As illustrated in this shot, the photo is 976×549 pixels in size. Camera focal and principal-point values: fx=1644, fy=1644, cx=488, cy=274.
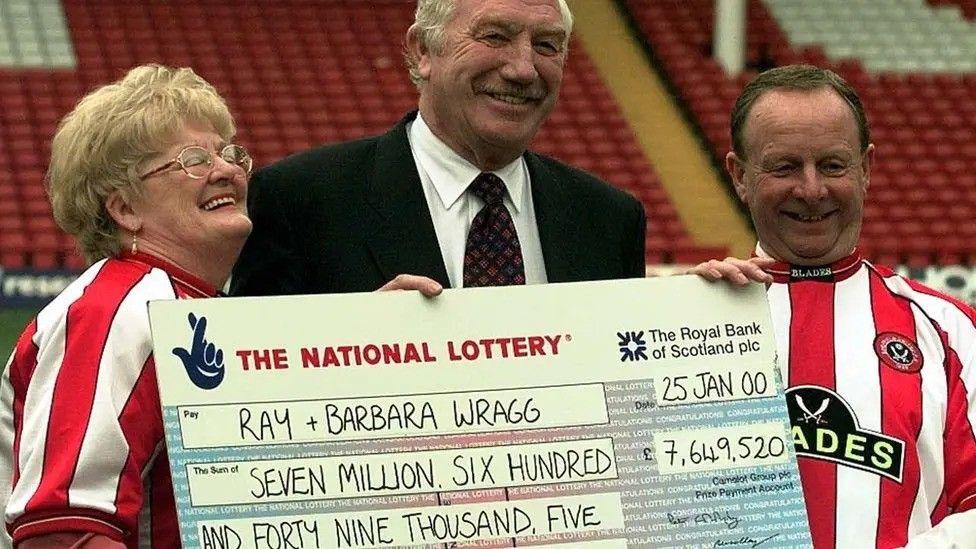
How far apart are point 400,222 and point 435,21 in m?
0.38

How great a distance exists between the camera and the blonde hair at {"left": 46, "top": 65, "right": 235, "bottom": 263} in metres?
2.52

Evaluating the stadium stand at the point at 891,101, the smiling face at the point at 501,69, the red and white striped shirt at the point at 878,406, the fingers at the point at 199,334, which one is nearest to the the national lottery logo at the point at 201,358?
the fingers at the point at 199,334

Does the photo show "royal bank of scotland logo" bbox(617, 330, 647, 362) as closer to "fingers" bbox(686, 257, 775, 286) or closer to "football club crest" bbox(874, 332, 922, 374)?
"fingers" bbox(686, 257, 775, 286)

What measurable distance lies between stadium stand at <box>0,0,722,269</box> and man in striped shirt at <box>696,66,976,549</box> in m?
9.20

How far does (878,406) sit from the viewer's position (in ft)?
9.12

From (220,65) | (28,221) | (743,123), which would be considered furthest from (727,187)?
(743,123)

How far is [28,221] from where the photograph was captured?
12.1 m

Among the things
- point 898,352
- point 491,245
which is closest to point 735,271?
point 898,352

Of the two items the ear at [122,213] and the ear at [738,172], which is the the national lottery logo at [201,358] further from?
the ear at [738,172]

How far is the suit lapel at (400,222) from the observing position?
295 centimetres

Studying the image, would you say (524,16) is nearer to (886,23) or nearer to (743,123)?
(743,123)

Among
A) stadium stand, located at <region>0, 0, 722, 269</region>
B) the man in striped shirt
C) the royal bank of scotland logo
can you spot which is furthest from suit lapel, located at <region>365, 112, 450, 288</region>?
stadium stand, located at <region>0, 0, 722, 269</region>

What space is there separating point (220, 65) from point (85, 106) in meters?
12.9

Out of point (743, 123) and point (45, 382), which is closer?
point (45, 382)
